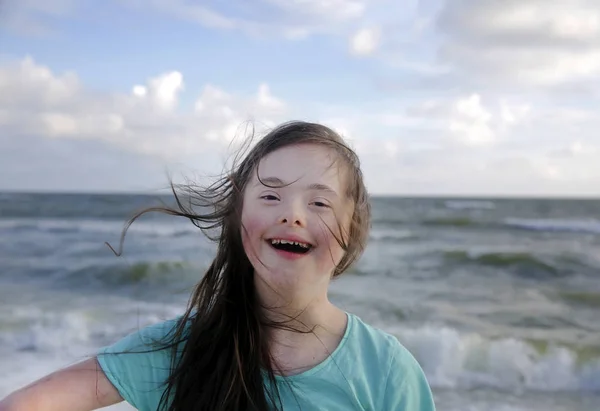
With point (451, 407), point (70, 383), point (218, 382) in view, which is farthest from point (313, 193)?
point (451, 407)

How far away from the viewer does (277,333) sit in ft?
5.55

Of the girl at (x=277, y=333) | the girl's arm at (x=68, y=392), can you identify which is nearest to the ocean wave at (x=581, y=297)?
the girl at (x=277, y=333)

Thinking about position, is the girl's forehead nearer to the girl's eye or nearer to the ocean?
the girl's eye

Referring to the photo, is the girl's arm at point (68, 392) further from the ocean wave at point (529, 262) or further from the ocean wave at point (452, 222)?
the ocean wave at point (452, 222)

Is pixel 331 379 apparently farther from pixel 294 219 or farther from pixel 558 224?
pixel 558 224

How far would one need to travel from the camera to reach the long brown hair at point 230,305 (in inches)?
62.4

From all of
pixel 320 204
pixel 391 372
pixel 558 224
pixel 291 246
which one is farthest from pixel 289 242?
pixel 558 224

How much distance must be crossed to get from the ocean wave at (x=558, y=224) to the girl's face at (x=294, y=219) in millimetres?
16791

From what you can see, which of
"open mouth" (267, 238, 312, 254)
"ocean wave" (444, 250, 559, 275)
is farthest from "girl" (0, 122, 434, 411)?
"ocean wave" (444, 250, 559, 275)

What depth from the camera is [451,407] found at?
14.9ft

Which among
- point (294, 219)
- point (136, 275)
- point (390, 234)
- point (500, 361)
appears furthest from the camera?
point (390, 234)

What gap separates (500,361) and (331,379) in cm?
442

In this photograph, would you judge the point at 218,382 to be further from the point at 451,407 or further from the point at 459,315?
the point at 459,315

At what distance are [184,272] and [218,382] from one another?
796 cm
